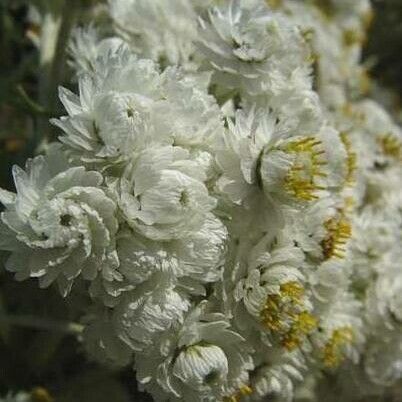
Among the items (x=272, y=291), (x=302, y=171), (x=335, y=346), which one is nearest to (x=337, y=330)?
(x=335, y=346)

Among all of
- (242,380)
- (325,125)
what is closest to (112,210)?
(242,380)

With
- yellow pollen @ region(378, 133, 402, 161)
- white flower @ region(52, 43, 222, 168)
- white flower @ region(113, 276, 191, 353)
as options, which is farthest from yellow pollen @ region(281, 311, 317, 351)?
yellow pollen @ region(378, 133, 402, 161)

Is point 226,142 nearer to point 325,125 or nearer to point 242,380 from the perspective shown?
point 325,125

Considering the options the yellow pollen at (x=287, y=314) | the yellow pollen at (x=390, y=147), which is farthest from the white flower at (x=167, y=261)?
the yellow pollen at (x=390, y=147)

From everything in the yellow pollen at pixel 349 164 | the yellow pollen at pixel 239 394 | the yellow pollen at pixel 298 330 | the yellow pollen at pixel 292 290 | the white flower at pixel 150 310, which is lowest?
the yellow pollen at pixel 239 394

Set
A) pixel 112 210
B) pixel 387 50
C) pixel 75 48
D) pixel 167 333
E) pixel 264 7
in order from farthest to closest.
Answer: pixel 387 50 < pixel 75 48 < pixel 264 7 < pixel 167 333 < pixel 112 210

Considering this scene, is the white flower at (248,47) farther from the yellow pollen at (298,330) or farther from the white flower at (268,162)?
the yellow pollen at (298,330)

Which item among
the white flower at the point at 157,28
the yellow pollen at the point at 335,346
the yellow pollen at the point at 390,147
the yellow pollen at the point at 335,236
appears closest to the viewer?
the yellow pollen at the point at 335,236
